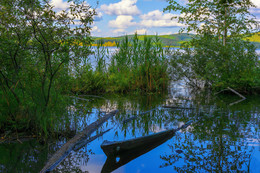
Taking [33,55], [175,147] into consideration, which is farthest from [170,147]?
[33,55]

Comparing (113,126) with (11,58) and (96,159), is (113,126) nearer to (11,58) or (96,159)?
(96,159)

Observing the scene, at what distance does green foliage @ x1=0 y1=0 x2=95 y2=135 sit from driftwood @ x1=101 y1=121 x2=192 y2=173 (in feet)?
4.77

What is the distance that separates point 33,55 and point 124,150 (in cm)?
265

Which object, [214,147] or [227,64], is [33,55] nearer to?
[214,147]

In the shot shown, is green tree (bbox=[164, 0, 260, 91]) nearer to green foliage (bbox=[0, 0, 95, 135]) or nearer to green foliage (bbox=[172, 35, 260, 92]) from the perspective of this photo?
green foliage (bbox=[172, 35, 260, 92])

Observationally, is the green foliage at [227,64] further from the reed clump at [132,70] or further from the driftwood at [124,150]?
the driftwood at [124,150]

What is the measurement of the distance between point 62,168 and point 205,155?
7.90 feet

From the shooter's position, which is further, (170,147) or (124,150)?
(170,147)

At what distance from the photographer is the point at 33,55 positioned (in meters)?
5.08

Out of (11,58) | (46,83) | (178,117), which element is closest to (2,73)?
(11,58)

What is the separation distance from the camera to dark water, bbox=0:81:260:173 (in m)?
4.03

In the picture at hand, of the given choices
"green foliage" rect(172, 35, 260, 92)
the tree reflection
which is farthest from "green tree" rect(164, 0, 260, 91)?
the tree reflection

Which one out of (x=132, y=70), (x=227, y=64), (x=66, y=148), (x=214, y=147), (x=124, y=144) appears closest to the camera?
(x=124, y=144)

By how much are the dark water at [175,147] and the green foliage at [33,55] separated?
62cm
